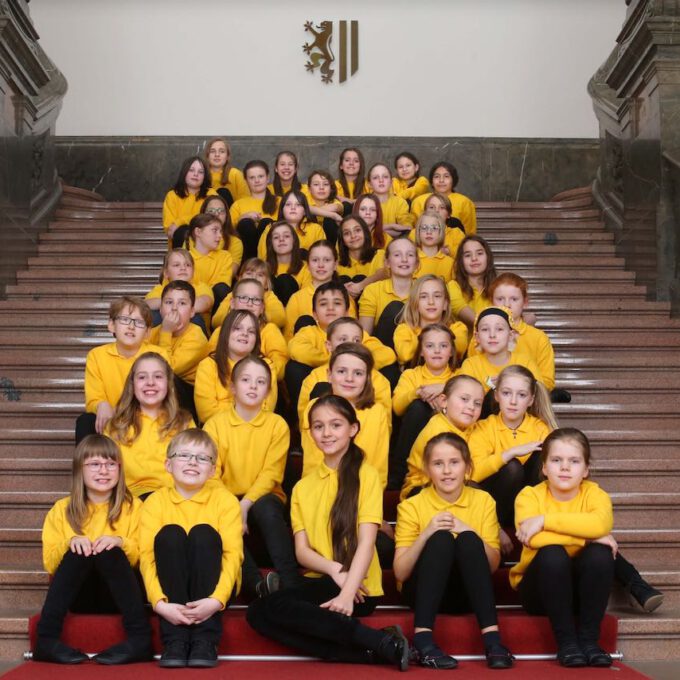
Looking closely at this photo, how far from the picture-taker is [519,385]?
15.1ft

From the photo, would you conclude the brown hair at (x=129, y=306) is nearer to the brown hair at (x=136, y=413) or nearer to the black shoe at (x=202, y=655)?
the brown hair at (x=136, y=413)

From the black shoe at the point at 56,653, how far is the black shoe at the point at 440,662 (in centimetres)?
109

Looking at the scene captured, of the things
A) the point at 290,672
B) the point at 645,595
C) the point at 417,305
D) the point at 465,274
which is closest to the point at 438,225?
the point at 465,274

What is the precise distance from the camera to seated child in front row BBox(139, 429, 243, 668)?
388 cm

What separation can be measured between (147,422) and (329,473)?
33.1 inches

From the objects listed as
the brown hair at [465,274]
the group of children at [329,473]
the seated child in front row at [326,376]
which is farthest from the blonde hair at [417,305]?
the brown hair at [465,274]

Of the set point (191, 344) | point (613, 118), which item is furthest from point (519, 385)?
point (613, 118)

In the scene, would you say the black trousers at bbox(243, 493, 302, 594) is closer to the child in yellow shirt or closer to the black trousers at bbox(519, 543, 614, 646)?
the black trousers at bbox(519, 543, 614, 646)

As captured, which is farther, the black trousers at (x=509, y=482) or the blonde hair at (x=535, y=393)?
the blonde hair at (x=535, y=393)

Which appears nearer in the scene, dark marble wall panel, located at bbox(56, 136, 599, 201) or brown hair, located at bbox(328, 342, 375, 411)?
brown hair, located at bbox(328, 342, 375, 411)

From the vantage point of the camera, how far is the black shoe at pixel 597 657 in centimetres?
382

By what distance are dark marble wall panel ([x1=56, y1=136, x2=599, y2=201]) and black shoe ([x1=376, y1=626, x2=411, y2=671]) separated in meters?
6.61

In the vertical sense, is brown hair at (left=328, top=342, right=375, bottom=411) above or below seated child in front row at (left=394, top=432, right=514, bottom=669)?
above

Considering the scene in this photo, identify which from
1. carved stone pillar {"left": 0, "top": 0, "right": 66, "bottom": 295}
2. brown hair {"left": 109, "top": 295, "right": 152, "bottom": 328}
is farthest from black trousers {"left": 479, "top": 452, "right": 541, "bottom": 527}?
carved stone pillar {"left": 0, "top": 0, "right": 66, "bottom": 295}
